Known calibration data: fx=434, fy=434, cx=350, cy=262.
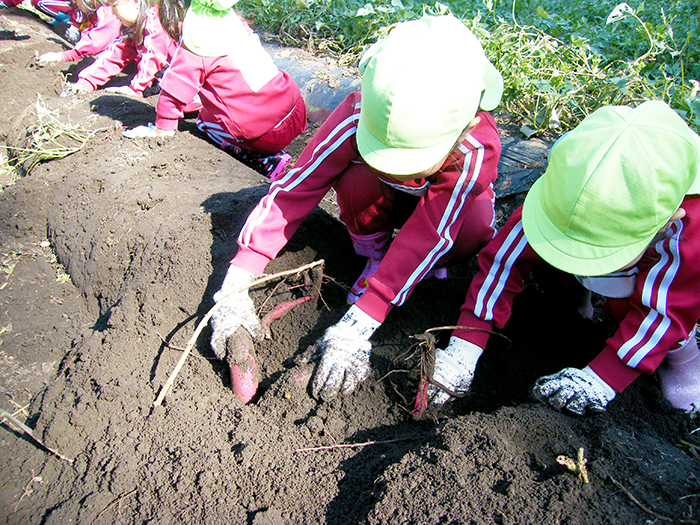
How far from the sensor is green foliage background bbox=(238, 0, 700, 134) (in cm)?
251

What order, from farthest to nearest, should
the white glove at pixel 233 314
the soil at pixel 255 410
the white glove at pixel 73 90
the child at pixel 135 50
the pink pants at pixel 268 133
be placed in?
the white glove at pixel 73 90
the child at pixel 135 50
the pink pants at pixel 268 133
the white glove at pixel 233 314
the soil at pixel 255 410

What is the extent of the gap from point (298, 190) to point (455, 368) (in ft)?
3.03

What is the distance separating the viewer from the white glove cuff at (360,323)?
61.6 inches

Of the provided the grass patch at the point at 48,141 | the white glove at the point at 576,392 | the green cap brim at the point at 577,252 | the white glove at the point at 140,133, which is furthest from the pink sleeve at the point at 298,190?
the grass patch at the point at 48,141

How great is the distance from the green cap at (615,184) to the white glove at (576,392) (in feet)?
1.55

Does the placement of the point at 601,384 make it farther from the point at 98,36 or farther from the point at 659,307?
the point at 98,36

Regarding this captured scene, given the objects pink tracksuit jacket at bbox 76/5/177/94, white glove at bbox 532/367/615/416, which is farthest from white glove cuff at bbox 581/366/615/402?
pink tracksuit jacket at bbox 76/5/177/94

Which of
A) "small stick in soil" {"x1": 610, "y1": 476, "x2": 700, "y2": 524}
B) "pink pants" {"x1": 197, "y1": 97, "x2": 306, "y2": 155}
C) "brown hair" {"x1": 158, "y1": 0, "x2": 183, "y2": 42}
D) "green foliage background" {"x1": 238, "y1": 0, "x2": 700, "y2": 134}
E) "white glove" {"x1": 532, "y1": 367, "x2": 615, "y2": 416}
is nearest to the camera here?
"small stick in soil" {"x1": 610, "y1": 476, "x2": 700, "y2": 524}

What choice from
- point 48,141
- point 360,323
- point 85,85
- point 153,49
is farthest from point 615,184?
point 85,85

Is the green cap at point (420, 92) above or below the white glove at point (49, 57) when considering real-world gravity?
above

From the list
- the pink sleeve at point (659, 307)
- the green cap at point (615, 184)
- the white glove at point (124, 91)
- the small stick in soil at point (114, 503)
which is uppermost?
the green cap at point (615, 184)

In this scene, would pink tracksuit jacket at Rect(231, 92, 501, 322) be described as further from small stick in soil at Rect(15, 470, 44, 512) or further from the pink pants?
the pink pants

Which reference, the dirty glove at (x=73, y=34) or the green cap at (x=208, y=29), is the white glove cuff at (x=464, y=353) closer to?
the green cap at (x=208, y=29)

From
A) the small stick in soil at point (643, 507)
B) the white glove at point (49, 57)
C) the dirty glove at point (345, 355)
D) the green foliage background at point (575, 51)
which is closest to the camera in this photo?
the small stick in soil at point (643, 507)
